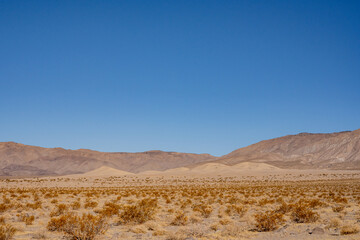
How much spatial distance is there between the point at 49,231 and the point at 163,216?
5614mm

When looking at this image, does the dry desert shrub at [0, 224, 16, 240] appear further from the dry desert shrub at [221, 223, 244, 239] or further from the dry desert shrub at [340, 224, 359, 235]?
the dry desert shrub at [340, 224, 359, 235]

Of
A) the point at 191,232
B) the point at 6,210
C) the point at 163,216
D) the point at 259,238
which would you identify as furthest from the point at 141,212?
the point at 6,210

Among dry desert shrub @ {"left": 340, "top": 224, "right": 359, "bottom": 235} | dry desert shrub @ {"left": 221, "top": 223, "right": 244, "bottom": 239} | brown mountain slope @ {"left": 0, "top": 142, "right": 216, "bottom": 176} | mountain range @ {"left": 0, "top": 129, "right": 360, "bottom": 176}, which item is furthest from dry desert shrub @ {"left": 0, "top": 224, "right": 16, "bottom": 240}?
brown mountain slope @ {"left": 0, "top": 142, "right": 216, "bottom": 176}

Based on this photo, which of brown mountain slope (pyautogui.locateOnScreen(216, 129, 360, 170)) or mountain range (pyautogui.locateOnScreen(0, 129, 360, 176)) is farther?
mountain range (pyautogui.locateOnScreen(0, 129, 360, 176))

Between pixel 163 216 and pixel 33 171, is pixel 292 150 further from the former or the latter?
pixel 163 216

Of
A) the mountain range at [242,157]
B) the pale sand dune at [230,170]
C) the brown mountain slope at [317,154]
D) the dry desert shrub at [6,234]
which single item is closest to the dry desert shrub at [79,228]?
the dry desert shrub at [6,234]

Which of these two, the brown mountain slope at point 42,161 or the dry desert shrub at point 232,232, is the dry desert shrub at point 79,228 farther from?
the brown mountain slope at point 42,161

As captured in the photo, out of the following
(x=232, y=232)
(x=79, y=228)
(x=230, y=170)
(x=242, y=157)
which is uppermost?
(x=242, y=157)

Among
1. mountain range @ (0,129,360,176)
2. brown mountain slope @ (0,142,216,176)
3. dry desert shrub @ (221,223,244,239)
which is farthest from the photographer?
brown mountain slope @ (0,142,216,176)

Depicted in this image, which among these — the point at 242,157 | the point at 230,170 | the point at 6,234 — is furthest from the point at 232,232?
the point at 242,157

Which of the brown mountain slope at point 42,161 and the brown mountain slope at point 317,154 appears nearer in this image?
the brown mountain slope at point 317,154

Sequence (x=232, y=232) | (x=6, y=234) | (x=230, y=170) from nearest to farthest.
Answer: (x=6, y=234), (x=232, y=232), (x=230, y=170)

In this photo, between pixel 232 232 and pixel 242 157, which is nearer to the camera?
pixel 232 232

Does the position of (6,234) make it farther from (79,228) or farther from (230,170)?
(230,170)
